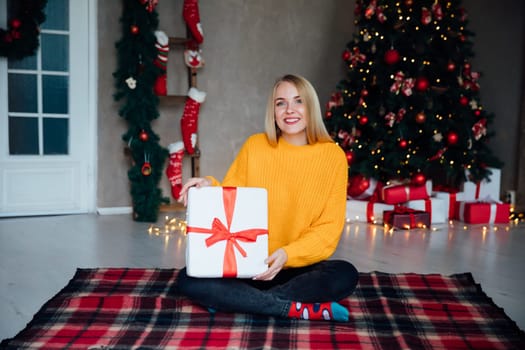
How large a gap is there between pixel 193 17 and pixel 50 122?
138cm

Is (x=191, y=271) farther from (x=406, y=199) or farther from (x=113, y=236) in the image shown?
(x=406, y=199)

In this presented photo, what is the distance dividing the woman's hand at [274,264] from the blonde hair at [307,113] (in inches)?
19.4

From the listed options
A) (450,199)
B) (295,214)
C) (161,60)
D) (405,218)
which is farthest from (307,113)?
(450,199)

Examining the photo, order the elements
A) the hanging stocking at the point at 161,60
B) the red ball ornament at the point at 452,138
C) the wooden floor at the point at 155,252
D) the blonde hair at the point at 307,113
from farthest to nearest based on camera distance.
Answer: the red ball ornament at the point at 452,138
the hanging stocking at the point at 161,60
the wooden floor at the point at 155,252
the blonde hair at the point at 307,113

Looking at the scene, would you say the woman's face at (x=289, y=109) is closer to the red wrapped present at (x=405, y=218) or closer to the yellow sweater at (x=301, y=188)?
the yellow sweater at (x=301, y=188)

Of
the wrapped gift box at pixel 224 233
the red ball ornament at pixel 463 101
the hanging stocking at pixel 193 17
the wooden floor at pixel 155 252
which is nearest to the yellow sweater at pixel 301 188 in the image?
the wrapped gift box at pixel 224 233

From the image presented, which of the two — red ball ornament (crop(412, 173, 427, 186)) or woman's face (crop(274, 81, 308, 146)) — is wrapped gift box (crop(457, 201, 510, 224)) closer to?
red ball ornament (crop(412, 173, 427, 186))

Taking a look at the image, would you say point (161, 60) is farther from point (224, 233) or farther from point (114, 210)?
point (224, 233)

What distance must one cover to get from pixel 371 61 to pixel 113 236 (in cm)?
243

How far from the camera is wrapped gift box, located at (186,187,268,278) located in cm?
201

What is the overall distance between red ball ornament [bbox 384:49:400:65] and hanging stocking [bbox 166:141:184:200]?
1736 mm

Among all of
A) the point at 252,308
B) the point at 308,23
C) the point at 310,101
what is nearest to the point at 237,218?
the point at 252,308

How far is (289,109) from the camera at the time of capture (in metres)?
2.29

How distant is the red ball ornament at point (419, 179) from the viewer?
439 cm
